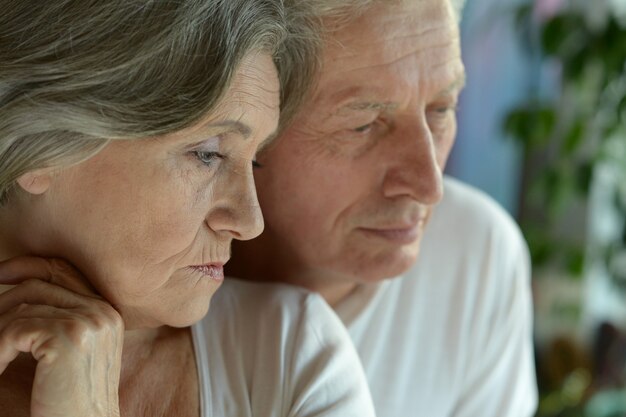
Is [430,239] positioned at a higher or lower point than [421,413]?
higher

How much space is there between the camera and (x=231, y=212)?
1262mm

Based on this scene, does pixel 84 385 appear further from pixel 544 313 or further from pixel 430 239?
pixel 544 313

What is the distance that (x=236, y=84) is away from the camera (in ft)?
3.96

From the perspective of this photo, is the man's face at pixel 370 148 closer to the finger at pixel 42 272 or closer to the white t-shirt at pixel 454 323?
the white t-shirt at pixel 454 323

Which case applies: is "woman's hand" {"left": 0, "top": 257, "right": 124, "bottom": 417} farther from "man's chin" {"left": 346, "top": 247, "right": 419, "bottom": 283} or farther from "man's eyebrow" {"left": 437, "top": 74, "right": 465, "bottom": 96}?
"man's eyebrow" {"left": 437, "top": 74, "right": 465, "bottom": 96}

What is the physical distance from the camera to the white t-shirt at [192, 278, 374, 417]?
1.37m

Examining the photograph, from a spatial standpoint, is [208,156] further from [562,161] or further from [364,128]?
[562,161]

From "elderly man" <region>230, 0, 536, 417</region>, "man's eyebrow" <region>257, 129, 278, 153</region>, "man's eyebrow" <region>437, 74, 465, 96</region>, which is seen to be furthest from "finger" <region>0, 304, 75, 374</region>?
"man's eyebrow" <region>437, 74, 465, 96</region>

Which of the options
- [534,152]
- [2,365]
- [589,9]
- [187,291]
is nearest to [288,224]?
[187,291]

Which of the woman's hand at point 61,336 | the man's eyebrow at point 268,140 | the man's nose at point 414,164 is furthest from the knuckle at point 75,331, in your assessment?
the man's nose at point 414,164

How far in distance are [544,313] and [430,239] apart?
6.53 ft

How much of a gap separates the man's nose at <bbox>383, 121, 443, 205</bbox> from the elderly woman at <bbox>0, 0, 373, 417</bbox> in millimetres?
219

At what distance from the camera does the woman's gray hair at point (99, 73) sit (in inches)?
43.7

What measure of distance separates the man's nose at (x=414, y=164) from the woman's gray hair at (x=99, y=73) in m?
0.43
